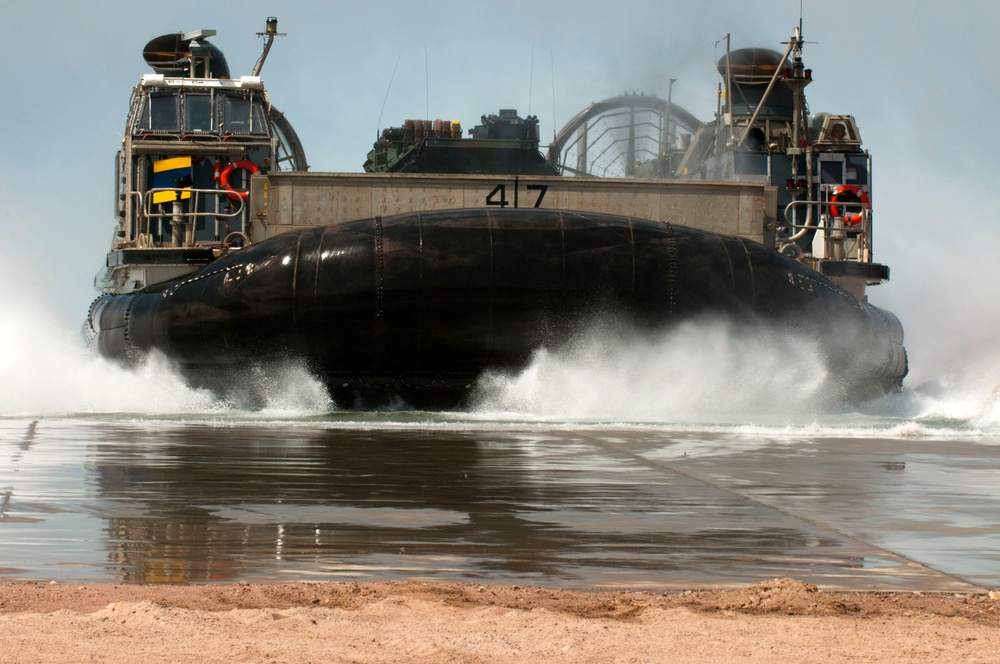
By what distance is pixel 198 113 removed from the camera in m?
19.0

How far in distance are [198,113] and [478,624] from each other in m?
16.8

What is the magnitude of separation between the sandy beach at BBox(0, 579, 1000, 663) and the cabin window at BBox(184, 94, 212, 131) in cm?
1611

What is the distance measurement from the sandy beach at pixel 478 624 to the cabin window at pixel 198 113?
16114 millimetres

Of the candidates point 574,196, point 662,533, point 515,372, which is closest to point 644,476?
point 662,533

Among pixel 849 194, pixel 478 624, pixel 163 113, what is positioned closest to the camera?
pixel 478 624

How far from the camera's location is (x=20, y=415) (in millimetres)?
10484

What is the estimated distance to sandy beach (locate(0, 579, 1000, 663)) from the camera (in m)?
2.91

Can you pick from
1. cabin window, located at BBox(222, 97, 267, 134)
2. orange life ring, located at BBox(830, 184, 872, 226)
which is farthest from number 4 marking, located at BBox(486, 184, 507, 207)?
cabin window, located at BBox(222, 97, 267, 134)

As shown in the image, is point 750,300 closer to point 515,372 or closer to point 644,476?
point 515,372

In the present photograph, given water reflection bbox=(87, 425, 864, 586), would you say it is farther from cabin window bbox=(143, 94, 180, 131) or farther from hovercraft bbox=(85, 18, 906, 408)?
cabin window bbox=(143, 94, 180, 131)

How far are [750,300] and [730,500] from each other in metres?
7.23

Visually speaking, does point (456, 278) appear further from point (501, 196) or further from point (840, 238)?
point (840, 238)

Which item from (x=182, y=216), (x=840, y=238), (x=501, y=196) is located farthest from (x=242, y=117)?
(x=840, y=238)

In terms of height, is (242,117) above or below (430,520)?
above
